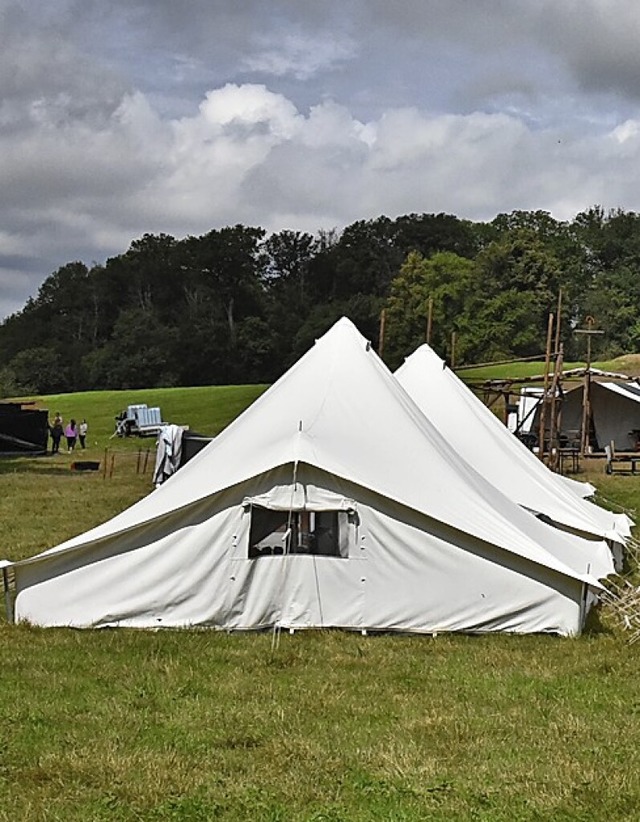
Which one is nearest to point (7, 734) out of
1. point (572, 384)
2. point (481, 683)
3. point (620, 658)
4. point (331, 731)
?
point (331, 731)

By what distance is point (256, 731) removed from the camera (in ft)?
20.5

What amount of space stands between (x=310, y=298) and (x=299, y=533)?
253ft

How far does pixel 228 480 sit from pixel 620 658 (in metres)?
3.41

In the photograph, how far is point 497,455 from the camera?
1356cm

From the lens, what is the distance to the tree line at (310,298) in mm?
65812

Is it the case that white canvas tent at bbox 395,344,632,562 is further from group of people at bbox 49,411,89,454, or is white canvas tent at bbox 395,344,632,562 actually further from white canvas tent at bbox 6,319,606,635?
group of people at bbox 49,411,89,454

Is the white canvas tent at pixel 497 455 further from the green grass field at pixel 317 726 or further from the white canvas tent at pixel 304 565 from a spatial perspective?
the white canvas tent at pixel 304 565

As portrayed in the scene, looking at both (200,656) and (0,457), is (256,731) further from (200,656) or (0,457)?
(0,457)

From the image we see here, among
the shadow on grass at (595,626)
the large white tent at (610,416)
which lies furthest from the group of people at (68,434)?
the shadow on grass at (595,626)

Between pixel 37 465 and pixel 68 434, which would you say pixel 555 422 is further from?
pixel 68 434

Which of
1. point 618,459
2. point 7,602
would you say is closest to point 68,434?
point 618,459

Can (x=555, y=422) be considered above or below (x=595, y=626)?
above

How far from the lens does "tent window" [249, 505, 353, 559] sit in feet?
29.5

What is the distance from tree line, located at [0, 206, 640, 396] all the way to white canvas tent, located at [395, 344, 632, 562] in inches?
1888
